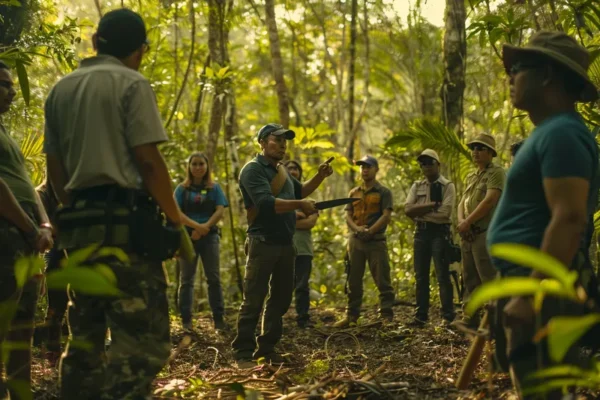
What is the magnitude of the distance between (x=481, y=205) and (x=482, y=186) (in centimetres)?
28

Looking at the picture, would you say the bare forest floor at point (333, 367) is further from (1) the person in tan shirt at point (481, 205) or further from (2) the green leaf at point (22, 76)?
(2) the green leaf at point (22, 76)

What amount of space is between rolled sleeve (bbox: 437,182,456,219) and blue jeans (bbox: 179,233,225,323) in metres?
2.84

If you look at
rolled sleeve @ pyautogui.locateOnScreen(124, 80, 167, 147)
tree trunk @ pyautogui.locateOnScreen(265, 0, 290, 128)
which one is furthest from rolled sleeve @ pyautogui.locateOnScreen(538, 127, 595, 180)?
tree trunk @ pyautogui.locateOnScreen(265, 0, 290, 128)

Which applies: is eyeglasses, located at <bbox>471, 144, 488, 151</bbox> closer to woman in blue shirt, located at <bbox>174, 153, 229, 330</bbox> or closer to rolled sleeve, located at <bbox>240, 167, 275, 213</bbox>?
rolled sleeve, located at <bbox>240, 167, 275, 213</bbox>

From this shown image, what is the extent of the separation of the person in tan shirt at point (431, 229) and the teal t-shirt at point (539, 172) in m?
5.91

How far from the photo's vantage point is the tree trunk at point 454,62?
1063cm

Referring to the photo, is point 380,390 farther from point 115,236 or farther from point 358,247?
point 358,247

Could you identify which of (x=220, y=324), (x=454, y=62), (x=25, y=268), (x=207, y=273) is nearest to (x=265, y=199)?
(x=207, y=273)

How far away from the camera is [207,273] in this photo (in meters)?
9.40

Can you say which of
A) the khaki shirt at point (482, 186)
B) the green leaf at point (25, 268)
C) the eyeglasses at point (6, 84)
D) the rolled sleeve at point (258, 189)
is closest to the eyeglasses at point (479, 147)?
the khaki shirt at point (482, 186)

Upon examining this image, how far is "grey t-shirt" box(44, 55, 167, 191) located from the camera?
345cm

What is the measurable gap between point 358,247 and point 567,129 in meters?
7.03

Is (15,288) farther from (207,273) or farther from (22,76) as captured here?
(207,273)

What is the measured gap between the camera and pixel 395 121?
82.4 ft
